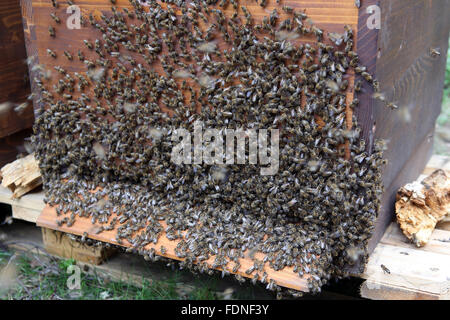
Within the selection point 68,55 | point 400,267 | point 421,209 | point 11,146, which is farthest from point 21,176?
point 421,209

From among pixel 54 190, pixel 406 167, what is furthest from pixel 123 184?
pixel 406 167

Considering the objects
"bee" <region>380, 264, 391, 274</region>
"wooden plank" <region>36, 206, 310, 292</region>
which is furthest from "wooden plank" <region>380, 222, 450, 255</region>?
"wooden plank" <region>36, 206, 310, 292</region>

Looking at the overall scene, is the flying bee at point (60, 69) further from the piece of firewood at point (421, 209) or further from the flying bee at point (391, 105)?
the piece of firewood at point (421, 209)

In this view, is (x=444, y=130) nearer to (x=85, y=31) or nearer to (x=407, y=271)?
(x=407, y=271)

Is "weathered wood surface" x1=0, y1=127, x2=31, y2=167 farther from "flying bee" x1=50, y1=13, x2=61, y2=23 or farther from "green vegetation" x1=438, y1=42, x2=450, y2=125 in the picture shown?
"green vegetation" x1=438, y1=42, x2=450, y2=125

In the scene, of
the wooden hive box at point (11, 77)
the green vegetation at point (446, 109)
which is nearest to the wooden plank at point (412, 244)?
the wooden hive box at point (11, 77)

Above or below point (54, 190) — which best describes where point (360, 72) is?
above

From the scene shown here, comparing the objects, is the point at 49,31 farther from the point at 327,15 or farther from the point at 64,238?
the point at 327,15

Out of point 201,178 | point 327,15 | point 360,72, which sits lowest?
point 201,178
